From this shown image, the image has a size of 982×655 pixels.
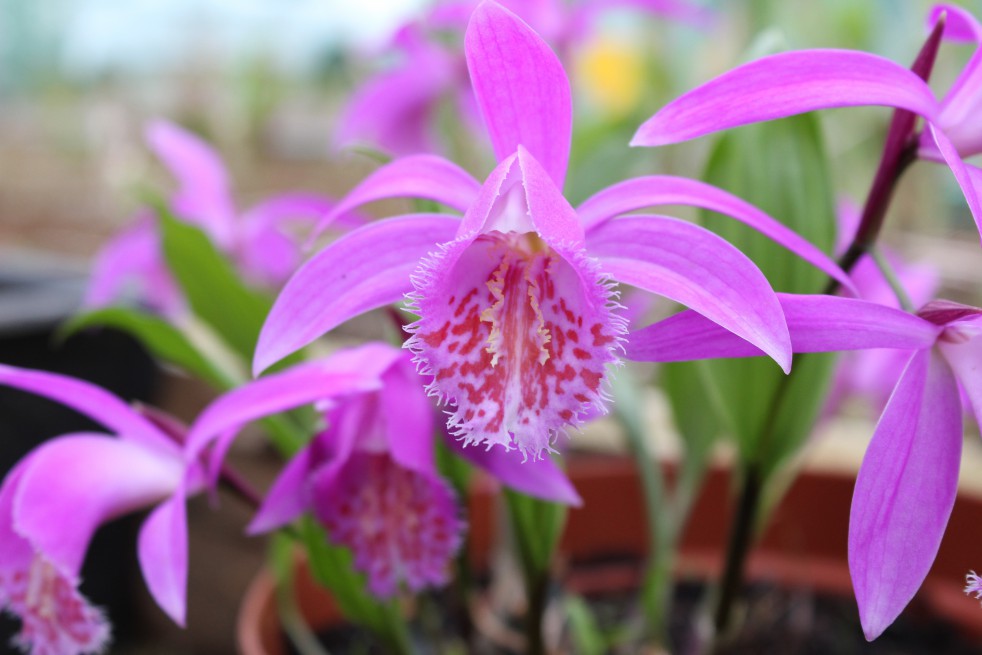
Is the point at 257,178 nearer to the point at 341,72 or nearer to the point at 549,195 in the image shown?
the point at 341,72

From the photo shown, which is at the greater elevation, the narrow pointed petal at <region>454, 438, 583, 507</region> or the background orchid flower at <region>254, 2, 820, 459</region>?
the background orchid flower at <region>254, 2, 820, 459</region>

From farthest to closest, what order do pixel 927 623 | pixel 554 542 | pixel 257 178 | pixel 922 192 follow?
1. pixel 257 178
2. pixel 922 192
3. pixel 927 623
4. pixel 554 542

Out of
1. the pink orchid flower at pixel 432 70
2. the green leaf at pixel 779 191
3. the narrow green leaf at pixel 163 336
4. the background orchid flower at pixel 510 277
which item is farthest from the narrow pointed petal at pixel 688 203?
the pink orchid flower at pixel 432 70

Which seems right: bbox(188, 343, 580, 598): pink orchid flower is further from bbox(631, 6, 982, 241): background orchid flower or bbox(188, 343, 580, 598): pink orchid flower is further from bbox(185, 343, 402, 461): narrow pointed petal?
bbox(631, 6, 982, 241): background orchid flower

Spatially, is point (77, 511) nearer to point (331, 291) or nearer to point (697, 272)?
point (331, 291)

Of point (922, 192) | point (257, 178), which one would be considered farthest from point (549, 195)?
point (257, 178)

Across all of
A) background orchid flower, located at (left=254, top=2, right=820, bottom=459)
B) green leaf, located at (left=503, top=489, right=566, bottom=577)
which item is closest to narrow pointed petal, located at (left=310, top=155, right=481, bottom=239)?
background orchid flower, located at (left=254, top=2, right=820, bottom=459)
